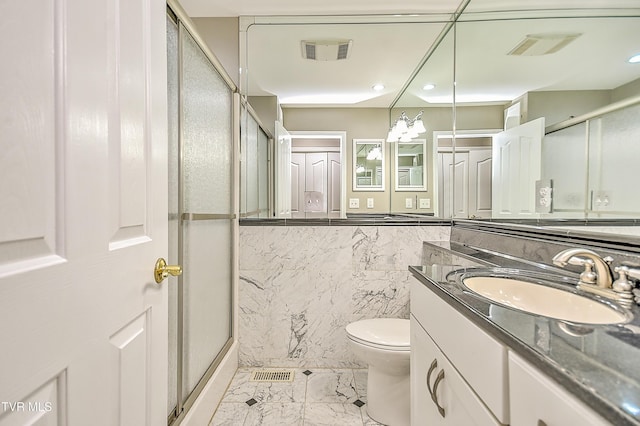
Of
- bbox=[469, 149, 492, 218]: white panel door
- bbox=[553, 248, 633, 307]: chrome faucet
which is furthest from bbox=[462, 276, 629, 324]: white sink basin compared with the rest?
bbox=[469, 149, 492, 218]: white panel door

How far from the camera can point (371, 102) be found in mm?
2135

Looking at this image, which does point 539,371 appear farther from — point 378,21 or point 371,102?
point 378,21

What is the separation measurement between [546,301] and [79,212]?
4.02 ft

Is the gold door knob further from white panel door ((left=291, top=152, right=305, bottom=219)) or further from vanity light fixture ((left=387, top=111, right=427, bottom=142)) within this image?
vanity light fixture ((left=387, top=111, right=427, bottom=142))

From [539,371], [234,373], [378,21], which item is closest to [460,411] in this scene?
[539,371]

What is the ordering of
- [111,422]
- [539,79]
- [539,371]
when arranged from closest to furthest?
[539,371]
[111,422]
[539,79]

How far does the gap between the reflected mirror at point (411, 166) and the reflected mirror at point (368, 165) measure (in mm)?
129

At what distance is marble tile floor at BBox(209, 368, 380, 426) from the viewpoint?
4.82 feet

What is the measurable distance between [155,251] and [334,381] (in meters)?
1.50

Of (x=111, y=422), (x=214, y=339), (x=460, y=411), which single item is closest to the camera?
(x=111, y=422)

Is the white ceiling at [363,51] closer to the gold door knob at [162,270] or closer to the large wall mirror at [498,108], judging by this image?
the large wall mirror at [498,108]

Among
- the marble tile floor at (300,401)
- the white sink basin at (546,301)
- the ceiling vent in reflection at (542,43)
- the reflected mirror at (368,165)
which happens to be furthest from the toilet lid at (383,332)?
the ceiling vent in reflection at (542,43)

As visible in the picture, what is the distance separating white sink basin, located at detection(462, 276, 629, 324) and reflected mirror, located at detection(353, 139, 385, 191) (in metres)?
1.20

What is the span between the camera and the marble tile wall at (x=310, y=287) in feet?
6.38
